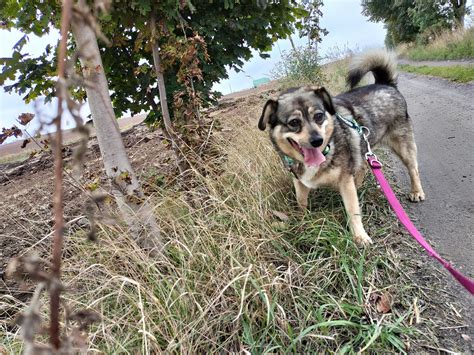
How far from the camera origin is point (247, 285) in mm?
2148

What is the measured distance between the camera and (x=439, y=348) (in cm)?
187

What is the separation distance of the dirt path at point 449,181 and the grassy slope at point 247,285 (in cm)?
32

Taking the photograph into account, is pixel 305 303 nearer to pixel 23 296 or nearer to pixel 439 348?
pixel 439 348

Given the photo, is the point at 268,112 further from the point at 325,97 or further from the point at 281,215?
the point at 281,215

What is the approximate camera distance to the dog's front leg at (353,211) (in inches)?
108

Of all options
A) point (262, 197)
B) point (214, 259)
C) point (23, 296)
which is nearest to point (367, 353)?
point (214, 259)

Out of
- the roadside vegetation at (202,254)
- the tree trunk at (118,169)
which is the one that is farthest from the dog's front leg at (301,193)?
the tree trunk at (118,169)

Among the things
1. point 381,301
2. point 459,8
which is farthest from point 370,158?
point 459,8

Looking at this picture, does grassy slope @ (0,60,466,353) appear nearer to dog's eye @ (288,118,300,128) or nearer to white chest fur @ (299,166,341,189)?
white chest fur @ (299,166,341,189)

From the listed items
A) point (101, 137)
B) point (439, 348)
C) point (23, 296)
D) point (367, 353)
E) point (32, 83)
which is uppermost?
point (32, 83)

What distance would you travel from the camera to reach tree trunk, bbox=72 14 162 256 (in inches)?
107

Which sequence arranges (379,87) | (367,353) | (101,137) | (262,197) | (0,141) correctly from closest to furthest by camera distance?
(367,353) → (0,141) → (101,137) → (262,197) → (379,87)

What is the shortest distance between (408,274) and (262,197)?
4.30 ft

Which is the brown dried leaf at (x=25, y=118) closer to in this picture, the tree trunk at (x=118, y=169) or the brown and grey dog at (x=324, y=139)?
the tree trunk at (x=118, y=169)
